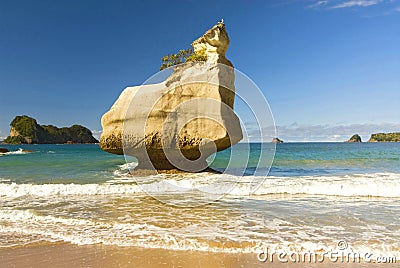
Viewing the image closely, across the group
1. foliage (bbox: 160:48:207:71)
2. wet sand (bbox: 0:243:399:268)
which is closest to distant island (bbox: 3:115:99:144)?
foliage (bbox: 160:48:207:71)

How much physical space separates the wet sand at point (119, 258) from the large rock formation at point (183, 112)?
8789 mm

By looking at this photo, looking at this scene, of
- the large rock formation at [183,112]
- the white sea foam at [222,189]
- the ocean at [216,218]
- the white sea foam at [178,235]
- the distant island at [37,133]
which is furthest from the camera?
the distant island at [37,133]

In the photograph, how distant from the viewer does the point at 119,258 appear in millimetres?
4828

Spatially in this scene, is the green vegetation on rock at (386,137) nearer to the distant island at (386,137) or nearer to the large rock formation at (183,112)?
the distant island at (386,137)

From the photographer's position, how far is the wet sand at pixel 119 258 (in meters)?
4.59

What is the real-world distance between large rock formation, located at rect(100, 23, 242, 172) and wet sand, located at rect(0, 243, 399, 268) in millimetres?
8789

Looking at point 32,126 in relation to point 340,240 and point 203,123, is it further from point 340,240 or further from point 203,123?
A: point 340,240

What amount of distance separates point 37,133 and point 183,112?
10334cm

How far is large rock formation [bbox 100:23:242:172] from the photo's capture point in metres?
13.8

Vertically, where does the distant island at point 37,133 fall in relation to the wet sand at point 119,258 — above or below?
above

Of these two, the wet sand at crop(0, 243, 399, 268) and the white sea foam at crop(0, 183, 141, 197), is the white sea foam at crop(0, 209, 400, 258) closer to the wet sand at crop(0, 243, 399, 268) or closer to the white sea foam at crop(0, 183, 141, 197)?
the wet sand at crop(0, 243, 399, 268)

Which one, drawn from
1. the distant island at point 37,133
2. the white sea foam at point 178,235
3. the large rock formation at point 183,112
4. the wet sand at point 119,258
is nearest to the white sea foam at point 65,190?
the large rock formation at point 183,112

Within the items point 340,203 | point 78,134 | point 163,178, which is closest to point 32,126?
point 78,134

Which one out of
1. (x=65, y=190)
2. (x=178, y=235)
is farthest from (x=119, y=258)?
(x=65, y=190)
